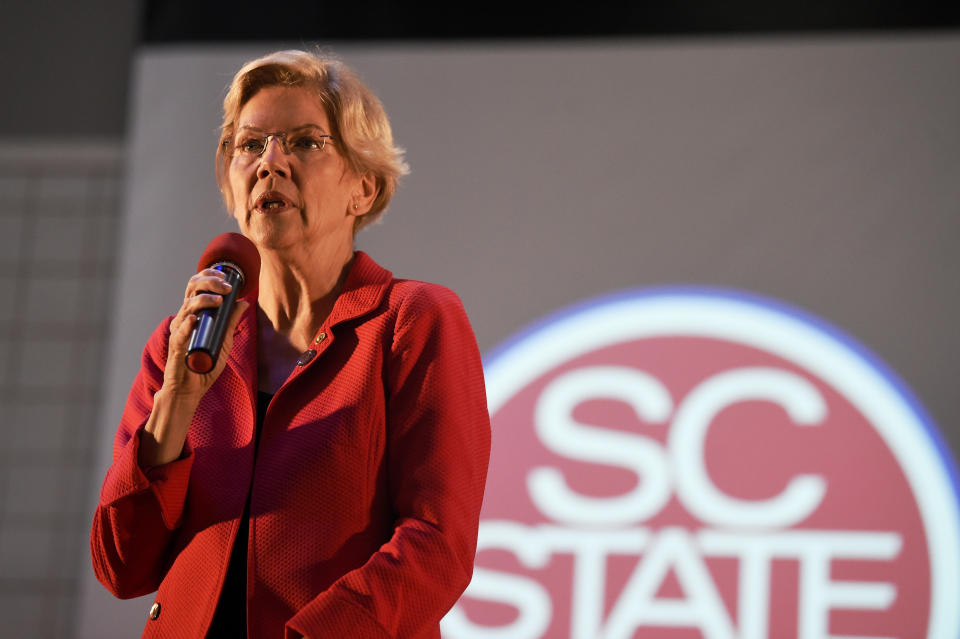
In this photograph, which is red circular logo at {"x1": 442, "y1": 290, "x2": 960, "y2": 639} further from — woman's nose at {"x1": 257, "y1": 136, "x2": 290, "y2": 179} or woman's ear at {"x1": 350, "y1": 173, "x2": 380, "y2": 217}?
woman's nose at {"x1": 257, "y1": 136, "x2": 290, "y2": 179}

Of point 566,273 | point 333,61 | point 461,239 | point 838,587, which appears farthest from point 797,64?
point 333,61

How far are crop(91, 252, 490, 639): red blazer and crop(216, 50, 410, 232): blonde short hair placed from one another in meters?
0.20

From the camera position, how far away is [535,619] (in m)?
3.19

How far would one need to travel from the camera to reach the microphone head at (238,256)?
1331 mm

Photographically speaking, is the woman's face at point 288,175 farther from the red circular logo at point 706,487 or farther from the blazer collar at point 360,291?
the red circular logo at point 706,487

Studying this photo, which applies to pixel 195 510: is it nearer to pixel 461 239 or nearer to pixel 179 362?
pixel 179 362

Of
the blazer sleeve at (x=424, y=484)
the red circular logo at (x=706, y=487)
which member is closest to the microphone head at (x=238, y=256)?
the blazer sleeve at (x=424, y=484)

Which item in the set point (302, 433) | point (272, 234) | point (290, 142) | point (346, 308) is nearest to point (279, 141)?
point (290, 142)

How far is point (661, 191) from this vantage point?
135 inches

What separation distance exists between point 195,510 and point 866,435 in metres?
2.45

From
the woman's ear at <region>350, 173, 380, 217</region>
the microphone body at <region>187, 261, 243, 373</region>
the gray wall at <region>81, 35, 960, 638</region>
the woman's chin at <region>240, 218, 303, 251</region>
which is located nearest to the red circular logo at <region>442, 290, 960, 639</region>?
the gray wall at <region>81, 35, 960, 638</region>

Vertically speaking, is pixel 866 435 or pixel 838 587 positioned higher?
pixel 866 435

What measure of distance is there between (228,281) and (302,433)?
20cm

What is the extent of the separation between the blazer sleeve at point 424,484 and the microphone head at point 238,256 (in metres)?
0.21
